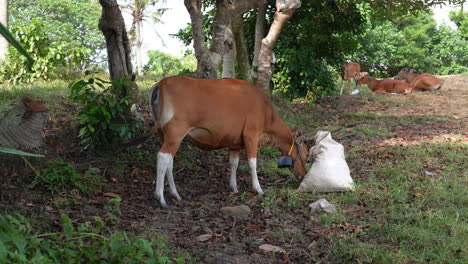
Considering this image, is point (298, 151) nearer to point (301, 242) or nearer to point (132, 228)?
point (301, 242)

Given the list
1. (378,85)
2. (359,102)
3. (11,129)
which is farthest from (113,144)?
(378,85)

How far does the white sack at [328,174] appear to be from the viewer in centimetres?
605

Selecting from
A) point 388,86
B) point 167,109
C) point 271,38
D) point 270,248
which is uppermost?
point 271,38

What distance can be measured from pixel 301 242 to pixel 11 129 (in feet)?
10.8

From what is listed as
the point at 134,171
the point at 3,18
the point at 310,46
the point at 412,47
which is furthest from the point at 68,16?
the point at 134,171

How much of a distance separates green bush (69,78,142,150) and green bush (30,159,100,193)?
2.57 ft

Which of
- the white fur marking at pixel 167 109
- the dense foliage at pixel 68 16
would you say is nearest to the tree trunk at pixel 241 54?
the white fur marking at pixel 167 109

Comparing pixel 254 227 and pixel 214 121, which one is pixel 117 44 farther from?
pixel 254 227

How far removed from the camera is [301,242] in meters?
4.50

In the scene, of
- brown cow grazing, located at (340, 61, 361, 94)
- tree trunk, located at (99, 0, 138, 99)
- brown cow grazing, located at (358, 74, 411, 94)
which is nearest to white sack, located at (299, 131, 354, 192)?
tree trunk, located at (99, 0, 138, 99)

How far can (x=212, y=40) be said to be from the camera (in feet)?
28.6

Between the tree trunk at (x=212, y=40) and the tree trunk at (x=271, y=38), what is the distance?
1.86 m

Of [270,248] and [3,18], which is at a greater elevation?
[3,18]

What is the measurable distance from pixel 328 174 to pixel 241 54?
6.48 metres
